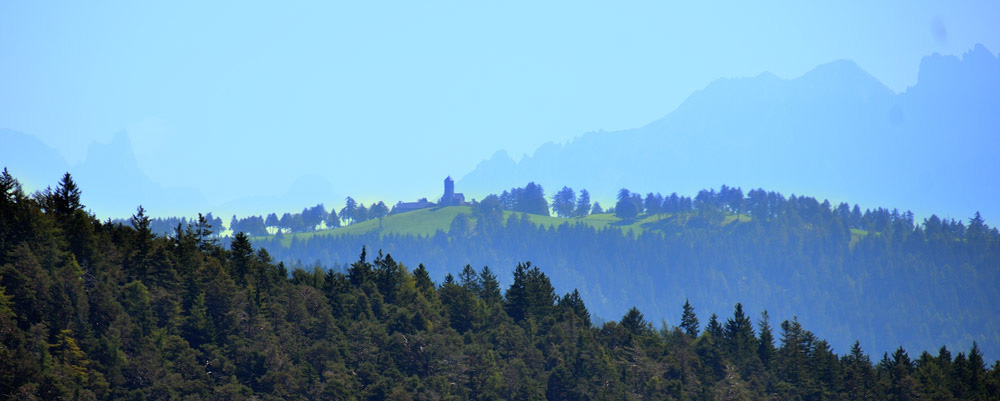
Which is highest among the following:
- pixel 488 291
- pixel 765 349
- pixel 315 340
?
pixel 488 291

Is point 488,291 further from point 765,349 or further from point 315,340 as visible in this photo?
point 315,340

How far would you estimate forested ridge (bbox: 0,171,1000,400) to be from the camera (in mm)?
87625

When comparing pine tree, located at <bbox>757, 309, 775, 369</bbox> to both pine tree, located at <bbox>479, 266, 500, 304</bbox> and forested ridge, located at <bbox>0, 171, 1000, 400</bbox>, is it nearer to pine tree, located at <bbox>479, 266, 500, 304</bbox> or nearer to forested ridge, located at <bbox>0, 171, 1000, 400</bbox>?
forested ridge, located at <bbox>0, 171, 1000, 400</bbox>

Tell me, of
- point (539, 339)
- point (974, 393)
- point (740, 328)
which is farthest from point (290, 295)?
point (974, 393)

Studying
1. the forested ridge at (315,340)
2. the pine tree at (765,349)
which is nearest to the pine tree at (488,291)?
the forested ridge at (315,340)

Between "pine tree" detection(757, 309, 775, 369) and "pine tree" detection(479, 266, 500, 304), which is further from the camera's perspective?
"pine tree" detection(479, 266, 500, 304)

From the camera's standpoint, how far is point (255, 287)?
111000mm

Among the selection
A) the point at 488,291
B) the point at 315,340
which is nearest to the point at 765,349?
the point at 488,291

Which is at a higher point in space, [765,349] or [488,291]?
[488,291]

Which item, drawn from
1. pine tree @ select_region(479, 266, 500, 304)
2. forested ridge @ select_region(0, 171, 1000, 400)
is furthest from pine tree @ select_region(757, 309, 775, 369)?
pine tree @ select_region(479, 266, 500, 304)

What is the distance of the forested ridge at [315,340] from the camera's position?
87.6 meters

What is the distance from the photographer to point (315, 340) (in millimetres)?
108312

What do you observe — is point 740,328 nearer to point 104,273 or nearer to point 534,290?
point 534,290

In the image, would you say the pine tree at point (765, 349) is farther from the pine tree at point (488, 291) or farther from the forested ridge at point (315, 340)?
the pine tree at point (488, 291)
